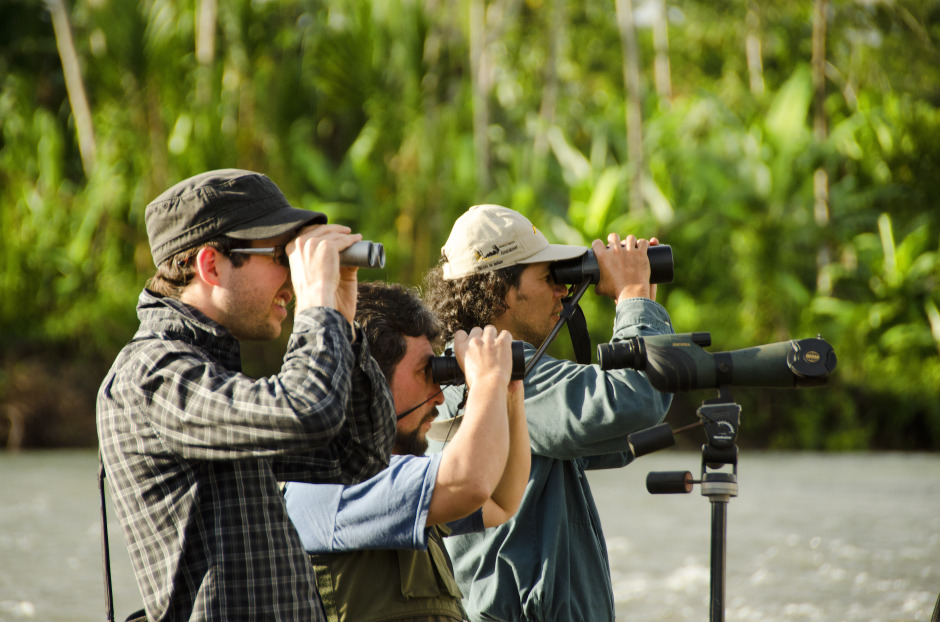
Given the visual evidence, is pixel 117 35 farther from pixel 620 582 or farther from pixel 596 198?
pixel 620 582

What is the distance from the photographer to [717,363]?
6.46ft

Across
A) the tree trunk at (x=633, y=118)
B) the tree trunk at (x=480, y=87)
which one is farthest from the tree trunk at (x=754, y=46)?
the tree trunk at (x=480, y=87)

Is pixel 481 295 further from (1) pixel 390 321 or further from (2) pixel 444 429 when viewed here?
(1) pixel 390 321

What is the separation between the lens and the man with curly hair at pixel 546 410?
2.04 m

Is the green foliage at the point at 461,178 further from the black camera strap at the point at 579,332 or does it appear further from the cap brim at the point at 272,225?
the cap brim at the point at 272,225

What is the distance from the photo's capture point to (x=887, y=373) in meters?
11.8

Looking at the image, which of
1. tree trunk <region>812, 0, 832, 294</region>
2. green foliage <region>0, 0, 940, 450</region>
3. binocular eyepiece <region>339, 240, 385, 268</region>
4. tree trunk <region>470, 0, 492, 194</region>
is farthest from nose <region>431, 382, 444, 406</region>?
tree trunk <region>812, 0, 832, 294</region>

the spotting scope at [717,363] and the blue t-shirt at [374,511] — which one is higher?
the spotting scope at [717,363]

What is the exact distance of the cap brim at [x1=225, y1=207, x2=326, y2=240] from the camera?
1583 millimetres

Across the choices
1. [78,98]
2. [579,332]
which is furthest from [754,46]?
[579,332]

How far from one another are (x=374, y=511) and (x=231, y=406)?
14.0 inches

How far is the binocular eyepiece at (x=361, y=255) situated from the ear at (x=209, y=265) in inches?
7.1

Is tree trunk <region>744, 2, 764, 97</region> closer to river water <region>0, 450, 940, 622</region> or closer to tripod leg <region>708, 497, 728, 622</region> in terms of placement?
river water <region>0, 450, 940, 622</region>

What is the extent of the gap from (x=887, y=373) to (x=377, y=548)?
11172 mm
